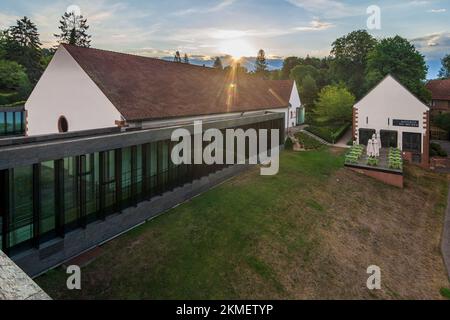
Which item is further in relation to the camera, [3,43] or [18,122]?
[3,43]

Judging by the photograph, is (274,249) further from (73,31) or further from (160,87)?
(73,31)

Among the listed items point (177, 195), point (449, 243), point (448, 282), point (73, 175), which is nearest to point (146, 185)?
point (177, 195)

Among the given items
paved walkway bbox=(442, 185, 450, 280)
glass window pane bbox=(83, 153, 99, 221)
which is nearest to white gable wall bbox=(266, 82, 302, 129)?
paved walkway bbox=(442, 185, 450, 280)

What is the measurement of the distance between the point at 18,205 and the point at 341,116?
1636 inches

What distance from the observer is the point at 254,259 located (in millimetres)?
13547

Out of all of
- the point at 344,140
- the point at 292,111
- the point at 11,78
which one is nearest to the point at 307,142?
the point at 344,140

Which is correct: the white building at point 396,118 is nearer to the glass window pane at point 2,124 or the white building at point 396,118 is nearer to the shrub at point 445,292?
the shrub at point 445,292

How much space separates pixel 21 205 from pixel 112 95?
1050 cm

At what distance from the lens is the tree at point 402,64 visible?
1639 inches

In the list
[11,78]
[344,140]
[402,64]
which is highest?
[11,78]

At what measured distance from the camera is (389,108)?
111ft

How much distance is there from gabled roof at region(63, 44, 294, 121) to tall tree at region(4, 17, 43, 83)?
157 ft

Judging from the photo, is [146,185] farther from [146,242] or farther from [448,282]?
[448,282]

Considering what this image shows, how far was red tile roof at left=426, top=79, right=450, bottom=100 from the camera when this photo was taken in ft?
184
